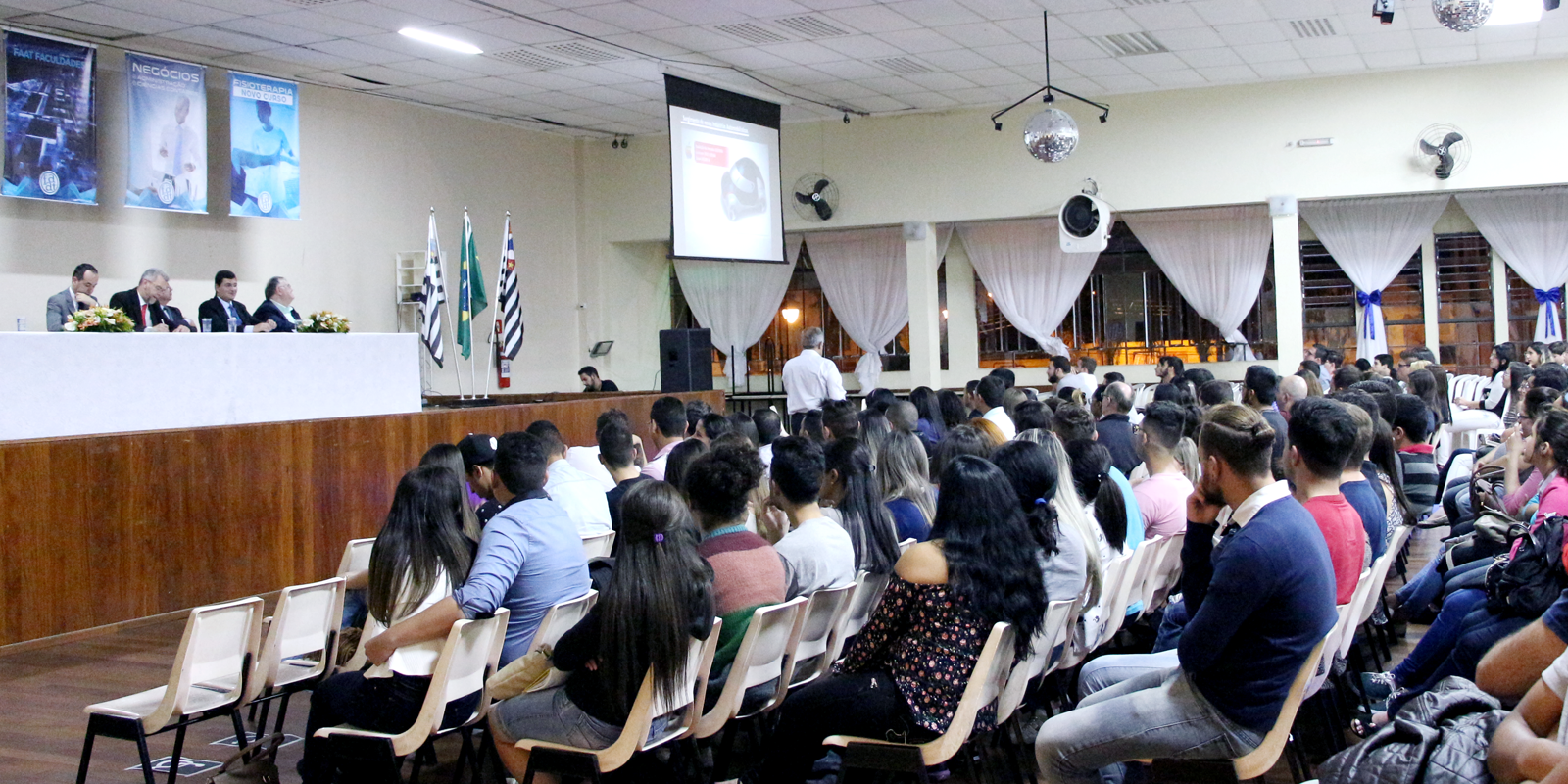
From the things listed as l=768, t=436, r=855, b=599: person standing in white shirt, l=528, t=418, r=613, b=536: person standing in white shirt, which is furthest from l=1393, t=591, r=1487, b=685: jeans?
l=528, t=418, r=613, b=536: person standing in white shirt

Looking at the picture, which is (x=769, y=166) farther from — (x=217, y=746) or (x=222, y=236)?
(x=217, y=746)

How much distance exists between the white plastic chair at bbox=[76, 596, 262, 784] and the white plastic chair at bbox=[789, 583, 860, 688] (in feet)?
5.04

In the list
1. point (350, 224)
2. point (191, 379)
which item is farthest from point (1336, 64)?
point (191, 379)

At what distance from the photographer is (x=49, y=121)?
880 cm

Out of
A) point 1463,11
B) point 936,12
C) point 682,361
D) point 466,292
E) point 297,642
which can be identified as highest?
point 936,12

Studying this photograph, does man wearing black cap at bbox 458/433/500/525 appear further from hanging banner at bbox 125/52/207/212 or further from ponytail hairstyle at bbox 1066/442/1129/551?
hanging banner at bbox 125/52/207/212

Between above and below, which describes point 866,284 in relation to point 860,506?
above

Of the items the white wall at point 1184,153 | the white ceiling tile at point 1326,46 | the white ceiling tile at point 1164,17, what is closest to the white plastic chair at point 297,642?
the white ceiling tile at point 1164,17

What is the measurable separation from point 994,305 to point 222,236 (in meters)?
8.08

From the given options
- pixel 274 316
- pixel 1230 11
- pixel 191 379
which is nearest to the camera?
pixel 191 379

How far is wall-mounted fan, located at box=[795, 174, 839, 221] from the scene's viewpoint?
13.6 meters

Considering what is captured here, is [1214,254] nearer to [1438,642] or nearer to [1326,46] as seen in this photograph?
[1326,46]

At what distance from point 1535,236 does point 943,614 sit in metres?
12.0

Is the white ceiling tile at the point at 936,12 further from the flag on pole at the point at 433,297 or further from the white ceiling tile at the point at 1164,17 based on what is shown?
the flag on pole at the point at 433,297
